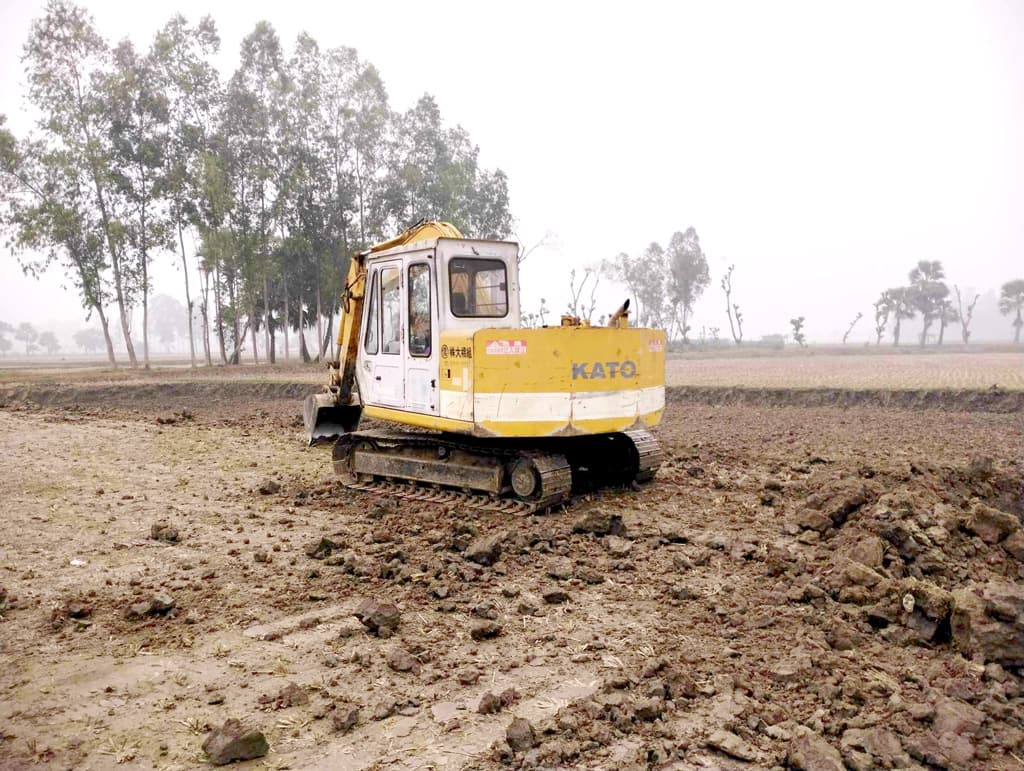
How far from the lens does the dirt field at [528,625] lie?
3648 millimetres

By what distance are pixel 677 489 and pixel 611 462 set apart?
934mm

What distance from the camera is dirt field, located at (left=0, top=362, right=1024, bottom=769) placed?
3.65 metres

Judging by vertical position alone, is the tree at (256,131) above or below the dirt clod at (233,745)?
above

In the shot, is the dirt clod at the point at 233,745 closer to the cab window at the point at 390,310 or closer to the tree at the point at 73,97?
the cab window at the point at 390,310

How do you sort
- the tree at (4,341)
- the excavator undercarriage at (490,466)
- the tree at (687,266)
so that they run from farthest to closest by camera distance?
the tree at (4,341) → the tree at (687,266) → the excavator undercarriage at (490,466)

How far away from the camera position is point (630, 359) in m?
8.12

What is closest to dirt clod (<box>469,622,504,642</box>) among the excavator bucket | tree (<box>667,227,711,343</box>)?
the excavator bucket

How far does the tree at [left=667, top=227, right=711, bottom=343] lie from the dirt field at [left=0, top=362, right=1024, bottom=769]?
244 feet

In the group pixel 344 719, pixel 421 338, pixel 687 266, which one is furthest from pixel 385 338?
pixel 687 266

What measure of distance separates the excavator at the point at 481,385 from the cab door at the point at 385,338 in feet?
0.07

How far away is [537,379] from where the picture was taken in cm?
758

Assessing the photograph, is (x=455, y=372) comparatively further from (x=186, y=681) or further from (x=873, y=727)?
(x=873, y=727)

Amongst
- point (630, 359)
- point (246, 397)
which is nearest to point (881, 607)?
A: point (630, 359)

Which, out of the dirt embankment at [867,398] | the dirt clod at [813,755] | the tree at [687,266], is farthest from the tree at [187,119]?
the tree at [687,266]
